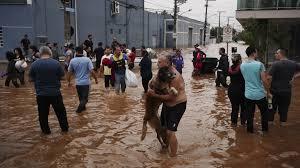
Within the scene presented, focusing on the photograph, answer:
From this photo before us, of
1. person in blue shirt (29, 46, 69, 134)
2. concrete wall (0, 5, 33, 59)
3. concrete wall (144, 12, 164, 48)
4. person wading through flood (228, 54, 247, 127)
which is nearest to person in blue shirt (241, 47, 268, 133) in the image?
person wading through flood (228, 54, 247, 127)

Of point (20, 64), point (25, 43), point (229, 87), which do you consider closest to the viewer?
point (229, 87)

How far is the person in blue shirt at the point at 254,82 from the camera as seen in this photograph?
7.70 meters

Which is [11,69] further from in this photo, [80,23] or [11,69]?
[80,23]

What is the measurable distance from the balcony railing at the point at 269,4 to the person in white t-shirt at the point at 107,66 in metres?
11.4

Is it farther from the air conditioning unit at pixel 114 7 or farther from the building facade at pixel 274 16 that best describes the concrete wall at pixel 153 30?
the building facade at pixel 274 16

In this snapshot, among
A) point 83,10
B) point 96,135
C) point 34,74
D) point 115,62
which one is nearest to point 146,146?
point 96,135

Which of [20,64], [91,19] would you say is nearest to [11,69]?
[20,64]

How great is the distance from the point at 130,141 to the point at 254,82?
2577mm

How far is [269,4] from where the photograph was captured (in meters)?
22.0

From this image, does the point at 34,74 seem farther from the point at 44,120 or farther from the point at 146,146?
the point at 146,146

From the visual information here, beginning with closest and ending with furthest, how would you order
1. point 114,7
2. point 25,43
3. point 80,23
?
point 25,43 → point 80,23 → point 114,7

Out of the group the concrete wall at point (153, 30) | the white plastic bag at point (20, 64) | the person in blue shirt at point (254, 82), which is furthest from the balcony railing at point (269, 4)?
the concrete wall at point (153, 30)

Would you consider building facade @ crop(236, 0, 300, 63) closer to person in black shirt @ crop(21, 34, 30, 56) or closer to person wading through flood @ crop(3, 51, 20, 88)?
person in black shirt @ crop(21, 34, 30, 56)

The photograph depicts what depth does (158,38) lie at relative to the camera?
60.4 meters
